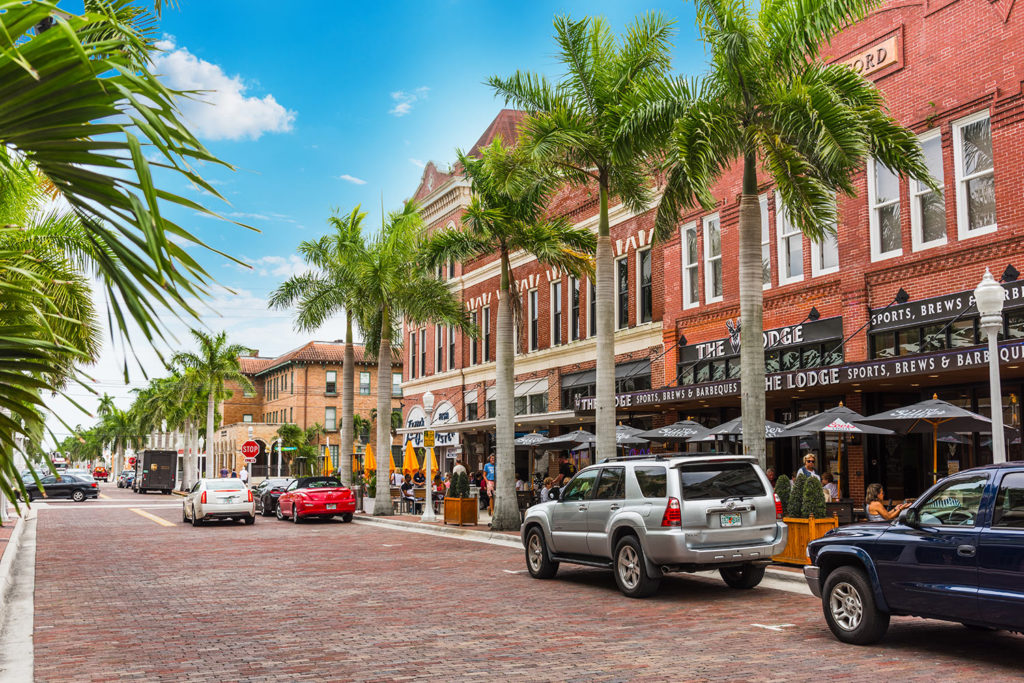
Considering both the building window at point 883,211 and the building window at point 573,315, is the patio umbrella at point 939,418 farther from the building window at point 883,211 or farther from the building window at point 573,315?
the building window at point 573,315

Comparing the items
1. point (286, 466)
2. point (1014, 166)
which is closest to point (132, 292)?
point (1014, 166)

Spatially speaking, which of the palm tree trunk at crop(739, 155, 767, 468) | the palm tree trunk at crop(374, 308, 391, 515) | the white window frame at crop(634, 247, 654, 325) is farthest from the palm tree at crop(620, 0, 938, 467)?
the palm tree trunk at crop(374, 308, 391, 515)

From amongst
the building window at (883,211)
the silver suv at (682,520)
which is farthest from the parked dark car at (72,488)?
the silver suv at (682,520)

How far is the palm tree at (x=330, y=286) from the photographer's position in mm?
31922

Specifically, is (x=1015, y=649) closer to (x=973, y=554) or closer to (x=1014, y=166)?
(x=973, y=554)

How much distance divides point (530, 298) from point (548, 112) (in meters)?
17.9

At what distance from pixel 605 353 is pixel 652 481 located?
7379 mm

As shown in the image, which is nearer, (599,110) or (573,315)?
(599,110)

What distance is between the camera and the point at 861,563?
9.02 metres

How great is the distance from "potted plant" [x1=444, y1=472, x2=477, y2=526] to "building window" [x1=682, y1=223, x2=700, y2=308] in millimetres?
8661

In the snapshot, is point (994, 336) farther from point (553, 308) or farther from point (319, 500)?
point (553, 308)

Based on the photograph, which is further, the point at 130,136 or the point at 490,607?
the point at 490,607

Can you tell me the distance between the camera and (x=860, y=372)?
60.7 feet

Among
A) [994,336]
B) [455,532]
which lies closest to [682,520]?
[994,336]
